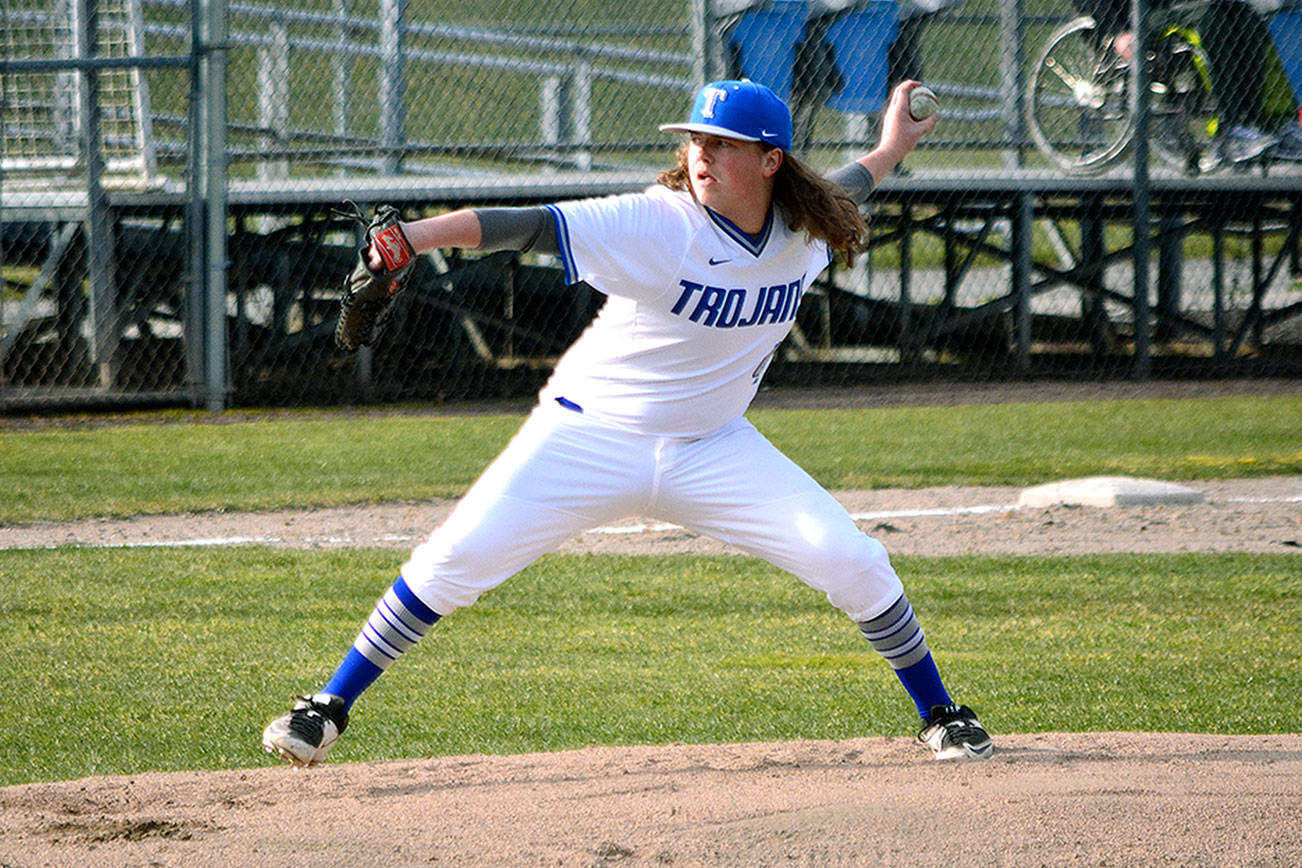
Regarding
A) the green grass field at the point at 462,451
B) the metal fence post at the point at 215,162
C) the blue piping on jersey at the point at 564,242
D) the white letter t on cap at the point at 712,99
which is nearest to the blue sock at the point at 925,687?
the blue piping on jersey at the point at 564,242

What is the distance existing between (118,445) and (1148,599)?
648 centimetres

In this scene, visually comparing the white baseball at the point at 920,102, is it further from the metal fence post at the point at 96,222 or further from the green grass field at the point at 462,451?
the metal fence post at the point at 96,222

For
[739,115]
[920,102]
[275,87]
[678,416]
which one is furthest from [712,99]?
[275,87]

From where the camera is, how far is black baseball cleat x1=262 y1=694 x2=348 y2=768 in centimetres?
363

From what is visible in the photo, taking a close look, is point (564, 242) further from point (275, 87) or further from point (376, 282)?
point (275, 87)

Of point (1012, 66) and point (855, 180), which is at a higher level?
point (1012, 66)

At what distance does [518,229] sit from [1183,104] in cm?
995

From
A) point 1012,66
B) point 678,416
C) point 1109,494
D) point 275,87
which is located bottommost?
point 1109,494

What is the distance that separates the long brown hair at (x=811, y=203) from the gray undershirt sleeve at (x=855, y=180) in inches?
15.0

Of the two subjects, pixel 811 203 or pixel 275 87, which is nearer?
pixel 811 203

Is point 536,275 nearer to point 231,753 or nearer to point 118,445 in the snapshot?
point 118,445

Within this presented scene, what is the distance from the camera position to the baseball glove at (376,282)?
321 centimetres

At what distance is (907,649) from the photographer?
393 cm

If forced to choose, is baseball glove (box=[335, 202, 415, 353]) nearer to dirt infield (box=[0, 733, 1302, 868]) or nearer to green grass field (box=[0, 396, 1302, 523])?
dirt infield (box=[0, 733, 1302, 868])
